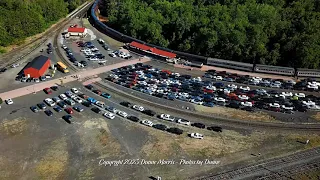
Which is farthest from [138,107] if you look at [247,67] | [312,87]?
[312,87]

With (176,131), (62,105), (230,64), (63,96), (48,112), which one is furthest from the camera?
(230,64)

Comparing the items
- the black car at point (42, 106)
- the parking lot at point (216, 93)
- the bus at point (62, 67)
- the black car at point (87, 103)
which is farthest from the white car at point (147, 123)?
the bus at point (62, 67)

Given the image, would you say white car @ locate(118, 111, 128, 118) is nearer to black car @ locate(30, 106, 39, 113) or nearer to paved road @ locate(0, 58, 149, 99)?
black car @ locate(30, 106, 39, 113)

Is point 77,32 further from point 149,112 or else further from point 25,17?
point 149,112

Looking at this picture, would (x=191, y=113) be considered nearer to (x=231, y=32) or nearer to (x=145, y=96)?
(x=145, y=96)

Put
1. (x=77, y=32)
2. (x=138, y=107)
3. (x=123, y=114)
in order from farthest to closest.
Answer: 1. (x=77, y=32)
2. (x=138, y=107)
3. (x=123, y=114)

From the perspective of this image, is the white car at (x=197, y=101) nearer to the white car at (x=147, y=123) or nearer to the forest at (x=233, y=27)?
the white car at (x=147, y=123)
